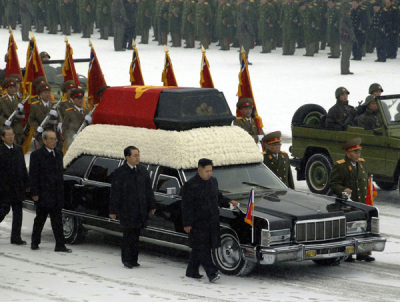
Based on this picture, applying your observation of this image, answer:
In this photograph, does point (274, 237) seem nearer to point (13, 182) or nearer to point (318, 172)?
point (13, 182)

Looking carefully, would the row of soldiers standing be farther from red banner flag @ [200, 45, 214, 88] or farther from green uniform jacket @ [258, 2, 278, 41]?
green uniform jacket @ [258, 2, 278, 41]

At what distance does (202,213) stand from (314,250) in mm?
1253

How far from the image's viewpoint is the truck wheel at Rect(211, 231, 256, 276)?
459 inches

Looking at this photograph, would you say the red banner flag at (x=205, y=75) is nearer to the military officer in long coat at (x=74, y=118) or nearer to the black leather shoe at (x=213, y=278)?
the military officer in long coat at (x=74, y=118)

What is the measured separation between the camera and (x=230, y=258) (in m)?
11.8

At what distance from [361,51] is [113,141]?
2463 centimetres

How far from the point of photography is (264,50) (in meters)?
40.2

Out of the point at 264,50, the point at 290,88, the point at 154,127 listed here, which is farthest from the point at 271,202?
the point at 264,50

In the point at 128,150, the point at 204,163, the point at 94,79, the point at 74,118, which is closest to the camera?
the point at 204,163

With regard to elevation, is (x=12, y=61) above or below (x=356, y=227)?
above

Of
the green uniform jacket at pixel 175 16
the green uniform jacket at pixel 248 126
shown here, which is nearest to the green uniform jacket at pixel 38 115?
the green uniform jacket at pixel 248 126

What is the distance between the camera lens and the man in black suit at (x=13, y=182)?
13695mm

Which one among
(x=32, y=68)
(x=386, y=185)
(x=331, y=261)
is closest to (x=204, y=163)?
(x=331, y=261)

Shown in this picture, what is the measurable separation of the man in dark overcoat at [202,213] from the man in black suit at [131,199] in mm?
764
